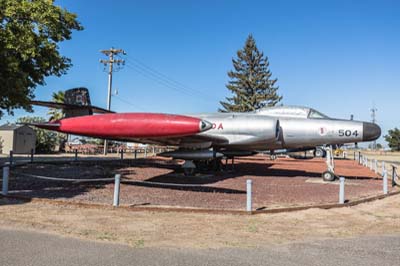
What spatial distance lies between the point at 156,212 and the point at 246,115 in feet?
26.9

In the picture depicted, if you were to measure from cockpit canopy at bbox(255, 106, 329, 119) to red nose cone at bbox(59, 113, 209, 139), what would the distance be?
584 cm

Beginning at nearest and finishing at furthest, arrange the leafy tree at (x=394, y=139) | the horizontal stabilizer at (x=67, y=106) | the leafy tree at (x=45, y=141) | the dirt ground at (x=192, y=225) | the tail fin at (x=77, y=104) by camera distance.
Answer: the dirt ground at (x=192, y=225) < the horizontal stabilizer at (x=67, y=106) < the tail fin at (x=77, y=104) < the leafy tree at (x=45, y=141) < the leafy tree at (x=394, y=139)

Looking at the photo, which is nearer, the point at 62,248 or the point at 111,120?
the point at 62,248

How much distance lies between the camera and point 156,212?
26.0ft

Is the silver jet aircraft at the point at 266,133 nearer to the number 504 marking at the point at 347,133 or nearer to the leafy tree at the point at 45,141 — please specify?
the number 504 marking at the point at 347,133

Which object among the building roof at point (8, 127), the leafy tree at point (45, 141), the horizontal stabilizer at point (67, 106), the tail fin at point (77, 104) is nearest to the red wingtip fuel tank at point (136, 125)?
the horizontal stabilizer at point (67, 106)

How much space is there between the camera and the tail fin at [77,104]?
1579 cm

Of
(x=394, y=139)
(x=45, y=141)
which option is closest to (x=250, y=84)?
(x=45, y=141)

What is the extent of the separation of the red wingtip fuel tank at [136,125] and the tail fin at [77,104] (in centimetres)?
467

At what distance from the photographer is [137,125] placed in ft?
34.9

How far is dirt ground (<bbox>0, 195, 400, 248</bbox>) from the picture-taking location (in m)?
5.80

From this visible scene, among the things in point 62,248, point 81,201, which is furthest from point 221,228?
point 81,201

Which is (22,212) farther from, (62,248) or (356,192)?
(356,192)

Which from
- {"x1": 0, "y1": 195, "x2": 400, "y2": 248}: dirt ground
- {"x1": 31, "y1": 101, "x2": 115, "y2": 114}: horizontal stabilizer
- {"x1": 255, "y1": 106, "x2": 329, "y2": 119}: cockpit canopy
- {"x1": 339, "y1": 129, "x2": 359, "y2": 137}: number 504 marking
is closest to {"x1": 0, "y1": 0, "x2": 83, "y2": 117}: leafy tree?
{"x1": 31, "y1": 101, "x2": 115, "y2": 114}: horizontal stabilizer
